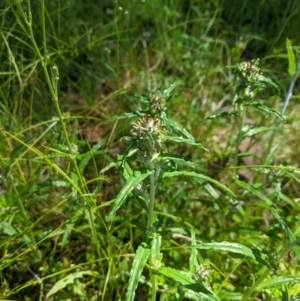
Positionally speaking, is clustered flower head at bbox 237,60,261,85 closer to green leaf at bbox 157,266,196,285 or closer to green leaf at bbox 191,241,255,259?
green leaf at bbox 191,241,255,259

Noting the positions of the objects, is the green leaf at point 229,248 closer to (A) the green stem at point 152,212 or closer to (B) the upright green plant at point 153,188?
(B) the upright green plant at point 153,188

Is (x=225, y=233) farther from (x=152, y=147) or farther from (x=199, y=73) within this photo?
(x=199, y=73)

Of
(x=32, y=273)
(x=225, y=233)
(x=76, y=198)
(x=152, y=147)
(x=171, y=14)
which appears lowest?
(x=32, y=273)

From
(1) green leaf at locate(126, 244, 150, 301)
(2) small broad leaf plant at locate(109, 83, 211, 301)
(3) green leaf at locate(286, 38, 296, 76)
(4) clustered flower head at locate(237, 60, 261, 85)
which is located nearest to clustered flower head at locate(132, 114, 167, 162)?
(2) small broad leaf plant at locate(109, 83, 211, 301)

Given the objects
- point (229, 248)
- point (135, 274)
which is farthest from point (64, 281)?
point (229, 248)

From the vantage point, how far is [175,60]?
2641mm

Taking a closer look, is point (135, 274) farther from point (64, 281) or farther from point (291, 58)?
point (291, 58)

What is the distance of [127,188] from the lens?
1211mm

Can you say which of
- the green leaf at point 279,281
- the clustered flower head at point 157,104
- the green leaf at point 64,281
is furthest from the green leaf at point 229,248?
the green leaf at point 64,281

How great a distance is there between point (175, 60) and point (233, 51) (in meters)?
0.31

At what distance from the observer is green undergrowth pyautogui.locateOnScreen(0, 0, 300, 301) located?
1.40 metres

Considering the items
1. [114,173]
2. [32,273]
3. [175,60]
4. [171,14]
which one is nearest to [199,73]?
[175,60]

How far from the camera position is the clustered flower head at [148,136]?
1235 mm

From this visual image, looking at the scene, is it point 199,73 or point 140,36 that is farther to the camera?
point 140,36
